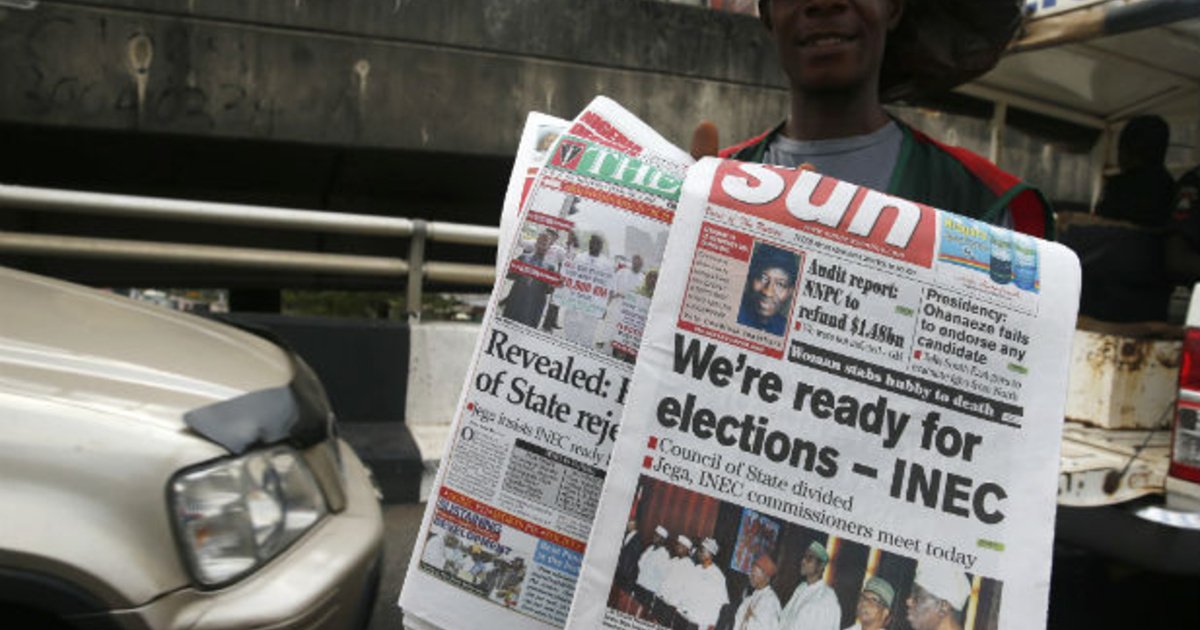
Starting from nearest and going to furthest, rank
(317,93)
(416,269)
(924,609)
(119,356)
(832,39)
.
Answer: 1. (924,609)
2. (832,39)
3. (119,356)
4. (416,269)
5. (317,93)

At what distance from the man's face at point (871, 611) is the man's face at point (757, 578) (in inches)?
4.3

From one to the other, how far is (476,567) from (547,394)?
0.82 feet

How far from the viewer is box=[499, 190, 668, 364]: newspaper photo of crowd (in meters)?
1.29

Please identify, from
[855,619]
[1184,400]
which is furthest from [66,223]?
[855,619]

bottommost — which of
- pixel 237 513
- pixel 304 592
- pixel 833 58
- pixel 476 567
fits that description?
pixel 304 592

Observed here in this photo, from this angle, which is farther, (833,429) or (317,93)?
(317,93)

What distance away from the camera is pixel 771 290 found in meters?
1.20

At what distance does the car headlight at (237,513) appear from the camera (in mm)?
1958

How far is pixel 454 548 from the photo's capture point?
4.34 feet

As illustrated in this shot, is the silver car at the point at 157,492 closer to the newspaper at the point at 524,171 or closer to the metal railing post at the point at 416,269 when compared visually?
the newspaper at the point at 524,171

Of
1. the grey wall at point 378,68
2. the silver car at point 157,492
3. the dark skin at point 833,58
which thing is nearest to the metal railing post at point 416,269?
the silver car at point 157,492

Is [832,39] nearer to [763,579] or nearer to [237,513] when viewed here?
[763,579]

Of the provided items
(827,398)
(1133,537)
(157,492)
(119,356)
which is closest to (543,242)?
(827,398)

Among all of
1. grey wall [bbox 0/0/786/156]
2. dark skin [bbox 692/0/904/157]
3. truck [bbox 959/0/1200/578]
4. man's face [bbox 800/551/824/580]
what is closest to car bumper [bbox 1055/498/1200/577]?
truck [bbox 959/0/1200/578]
